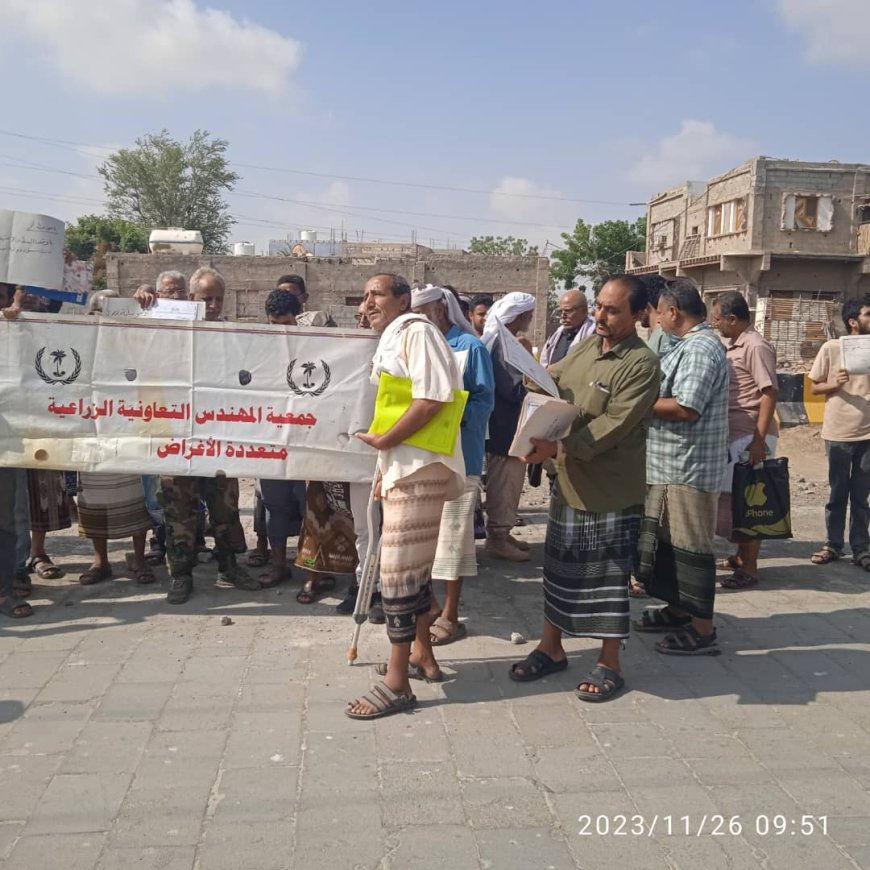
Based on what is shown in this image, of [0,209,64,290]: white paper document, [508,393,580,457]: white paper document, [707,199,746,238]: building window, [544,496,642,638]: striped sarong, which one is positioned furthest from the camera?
[707,199,746,238]: building window

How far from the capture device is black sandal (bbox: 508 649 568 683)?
3946 millimetres

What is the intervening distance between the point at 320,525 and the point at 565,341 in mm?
2832

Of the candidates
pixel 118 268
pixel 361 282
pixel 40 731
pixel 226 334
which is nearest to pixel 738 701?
pixel 40 731

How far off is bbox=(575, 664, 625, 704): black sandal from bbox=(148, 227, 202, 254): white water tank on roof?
1266 inches

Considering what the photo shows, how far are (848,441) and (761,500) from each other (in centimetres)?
113

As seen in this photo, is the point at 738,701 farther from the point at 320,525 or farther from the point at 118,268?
the point at 118,268

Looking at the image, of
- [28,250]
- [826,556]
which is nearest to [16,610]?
[28,250]

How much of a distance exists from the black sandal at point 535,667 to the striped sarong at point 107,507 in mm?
2762

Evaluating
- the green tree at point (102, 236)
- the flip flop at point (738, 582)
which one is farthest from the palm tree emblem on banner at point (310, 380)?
the green tree at point (102, 236)

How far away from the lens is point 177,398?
484 cm

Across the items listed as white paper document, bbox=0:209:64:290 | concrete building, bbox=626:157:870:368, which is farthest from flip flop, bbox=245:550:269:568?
concrete building, bbox=626:157:870:368

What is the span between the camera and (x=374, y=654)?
168 inches

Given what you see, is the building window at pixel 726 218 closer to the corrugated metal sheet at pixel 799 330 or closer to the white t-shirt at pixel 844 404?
the corrugated metal sheet at pixel 799 330
